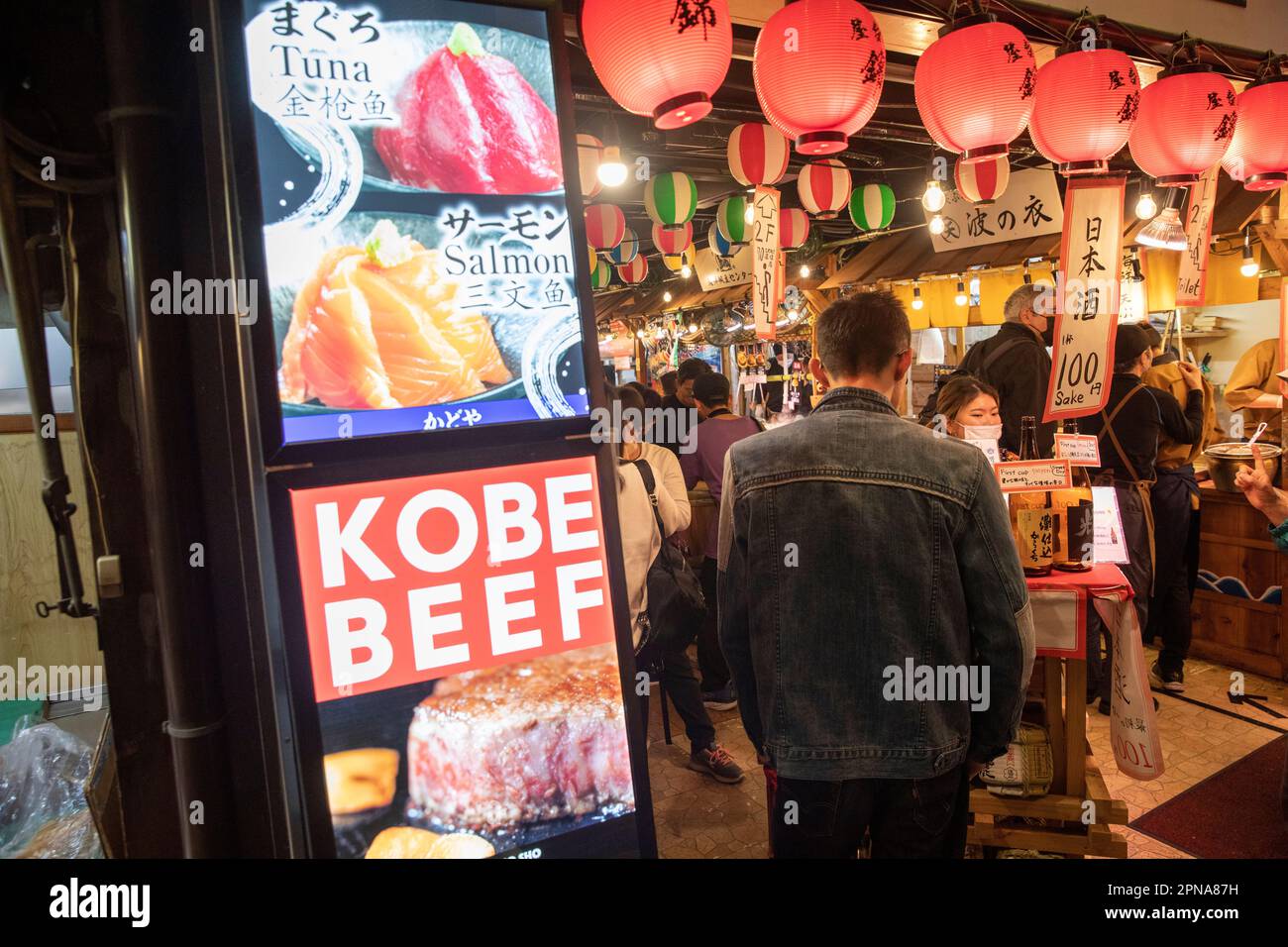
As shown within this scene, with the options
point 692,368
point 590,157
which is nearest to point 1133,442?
point 692,368

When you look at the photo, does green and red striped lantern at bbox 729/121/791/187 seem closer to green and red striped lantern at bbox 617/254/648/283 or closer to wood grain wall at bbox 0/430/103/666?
wood grain wall at bbox 0/430/103/666

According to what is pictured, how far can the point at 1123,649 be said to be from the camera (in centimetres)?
305

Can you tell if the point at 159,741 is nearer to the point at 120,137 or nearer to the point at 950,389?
the point at 120,137

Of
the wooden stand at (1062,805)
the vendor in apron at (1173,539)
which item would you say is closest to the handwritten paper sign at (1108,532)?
the wooden stand at (1062,805)

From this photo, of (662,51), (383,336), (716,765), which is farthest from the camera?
(716,765)

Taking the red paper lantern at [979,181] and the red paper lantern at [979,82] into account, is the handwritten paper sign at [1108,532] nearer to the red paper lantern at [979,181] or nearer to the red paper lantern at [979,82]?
the red paper lantern at [979,82]

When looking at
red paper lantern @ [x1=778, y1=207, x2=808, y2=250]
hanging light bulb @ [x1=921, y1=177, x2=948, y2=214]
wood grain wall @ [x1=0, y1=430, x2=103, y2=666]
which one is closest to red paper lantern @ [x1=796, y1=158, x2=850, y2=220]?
hanging light bulb @ [x1=921, y1=177, x2=948, y2=214]

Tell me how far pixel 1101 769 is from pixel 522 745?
4.06 metres

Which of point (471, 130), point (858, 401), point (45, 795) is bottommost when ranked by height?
point (45, 795)

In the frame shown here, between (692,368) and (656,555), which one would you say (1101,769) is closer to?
(656,555)

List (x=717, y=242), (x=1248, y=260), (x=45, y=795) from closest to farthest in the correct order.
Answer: (x=45, y=795) < (x=1248, y=260) < (x=717, y=242)

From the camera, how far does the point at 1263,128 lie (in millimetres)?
4141
